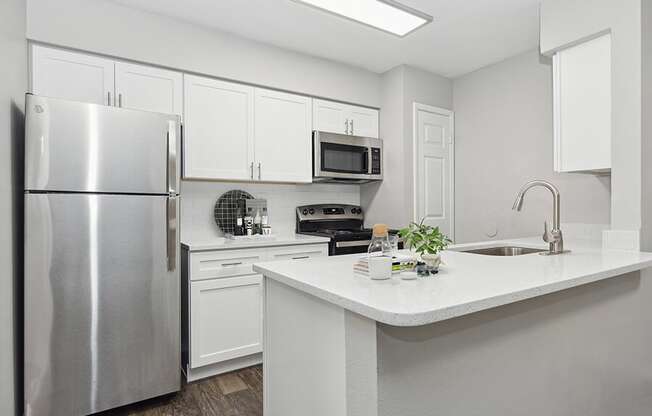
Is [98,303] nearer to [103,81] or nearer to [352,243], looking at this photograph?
[103,81]

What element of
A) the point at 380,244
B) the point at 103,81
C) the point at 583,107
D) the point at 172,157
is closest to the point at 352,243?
the point at 172,157

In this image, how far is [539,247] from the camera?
214cm

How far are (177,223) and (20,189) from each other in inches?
31.7

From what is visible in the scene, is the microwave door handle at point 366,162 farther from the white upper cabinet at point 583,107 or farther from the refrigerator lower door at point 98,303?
the refrigerator lower door at point 98,303

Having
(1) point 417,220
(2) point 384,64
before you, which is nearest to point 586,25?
(2) point 384,64

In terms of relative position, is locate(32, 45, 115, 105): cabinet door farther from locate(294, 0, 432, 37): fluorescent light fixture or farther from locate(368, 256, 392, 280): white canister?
locate(368, 256, 392, 280): white canister

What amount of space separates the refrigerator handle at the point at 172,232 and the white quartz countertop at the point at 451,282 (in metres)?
0.88

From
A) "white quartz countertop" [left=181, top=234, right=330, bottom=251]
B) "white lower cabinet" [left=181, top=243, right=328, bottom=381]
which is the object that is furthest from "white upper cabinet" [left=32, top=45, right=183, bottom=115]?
"white lower cabinet" [left=181, top=243, right=328, bottom=381]

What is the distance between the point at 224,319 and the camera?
2.47 metres

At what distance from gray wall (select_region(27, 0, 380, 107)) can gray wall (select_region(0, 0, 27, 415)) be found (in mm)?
239

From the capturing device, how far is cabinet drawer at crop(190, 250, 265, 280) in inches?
94.0

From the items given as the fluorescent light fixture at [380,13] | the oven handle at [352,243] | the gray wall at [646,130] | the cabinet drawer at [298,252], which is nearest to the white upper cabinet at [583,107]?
the gray wall at [646,130]

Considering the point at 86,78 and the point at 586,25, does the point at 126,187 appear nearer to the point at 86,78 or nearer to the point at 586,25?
the point at 86,78

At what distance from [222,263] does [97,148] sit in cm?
104
